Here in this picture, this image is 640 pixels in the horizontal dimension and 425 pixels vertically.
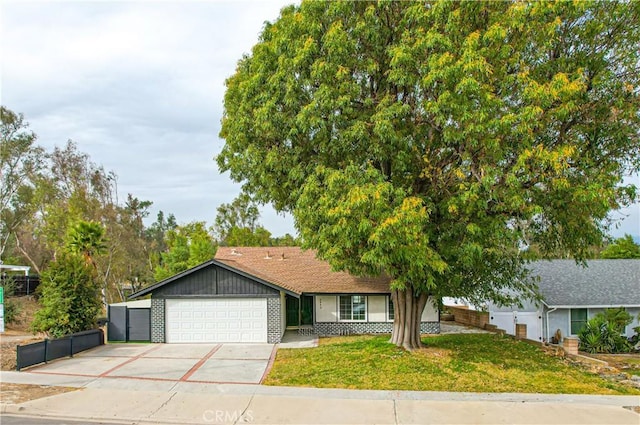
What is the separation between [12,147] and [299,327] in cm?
2628

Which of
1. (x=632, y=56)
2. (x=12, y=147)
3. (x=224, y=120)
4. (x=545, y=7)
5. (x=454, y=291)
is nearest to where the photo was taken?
(x=545, y=7)

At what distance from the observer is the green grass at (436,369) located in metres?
12.4

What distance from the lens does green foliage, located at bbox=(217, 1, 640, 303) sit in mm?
12180

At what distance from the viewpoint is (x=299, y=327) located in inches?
913

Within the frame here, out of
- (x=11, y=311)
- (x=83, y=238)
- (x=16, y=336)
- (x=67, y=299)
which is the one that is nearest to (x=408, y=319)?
(x=67, y=299)

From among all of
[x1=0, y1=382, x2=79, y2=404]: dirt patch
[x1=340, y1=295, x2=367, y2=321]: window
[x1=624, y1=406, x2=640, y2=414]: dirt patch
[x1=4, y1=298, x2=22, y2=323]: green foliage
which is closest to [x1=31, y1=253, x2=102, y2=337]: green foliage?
[x1=0, y1=382, x2=79, y2=404]: dirt patch

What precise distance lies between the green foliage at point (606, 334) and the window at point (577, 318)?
147 cm

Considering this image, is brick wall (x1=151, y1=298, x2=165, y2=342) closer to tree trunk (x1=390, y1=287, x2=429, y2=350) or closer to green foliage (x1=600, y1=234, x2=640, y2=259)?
tree trunk (x1=390, y1=287, x2=429, y2=350)

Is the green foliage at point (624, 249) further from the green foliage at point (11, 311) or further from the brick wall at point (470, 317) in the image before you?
the green foliage at point (11, 311)

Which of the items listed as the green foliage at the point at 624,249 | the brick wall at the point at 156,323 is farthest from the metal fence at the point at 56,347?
the green foliage at the point at 624,249

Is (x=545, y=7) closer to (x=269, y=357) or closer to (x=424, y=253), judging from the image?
(x=424, y=253)

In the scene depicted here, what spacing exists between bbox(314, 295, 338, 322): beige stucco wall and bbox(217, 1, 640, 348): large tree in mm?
7043

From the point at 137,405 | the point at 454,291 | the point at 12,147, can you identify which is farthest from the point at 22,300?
the point at 454,291

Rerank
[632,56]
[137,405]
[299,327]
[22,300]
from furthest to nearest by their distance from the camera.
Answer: [22,300] → [299,327] → [632,56] → [137,405]
